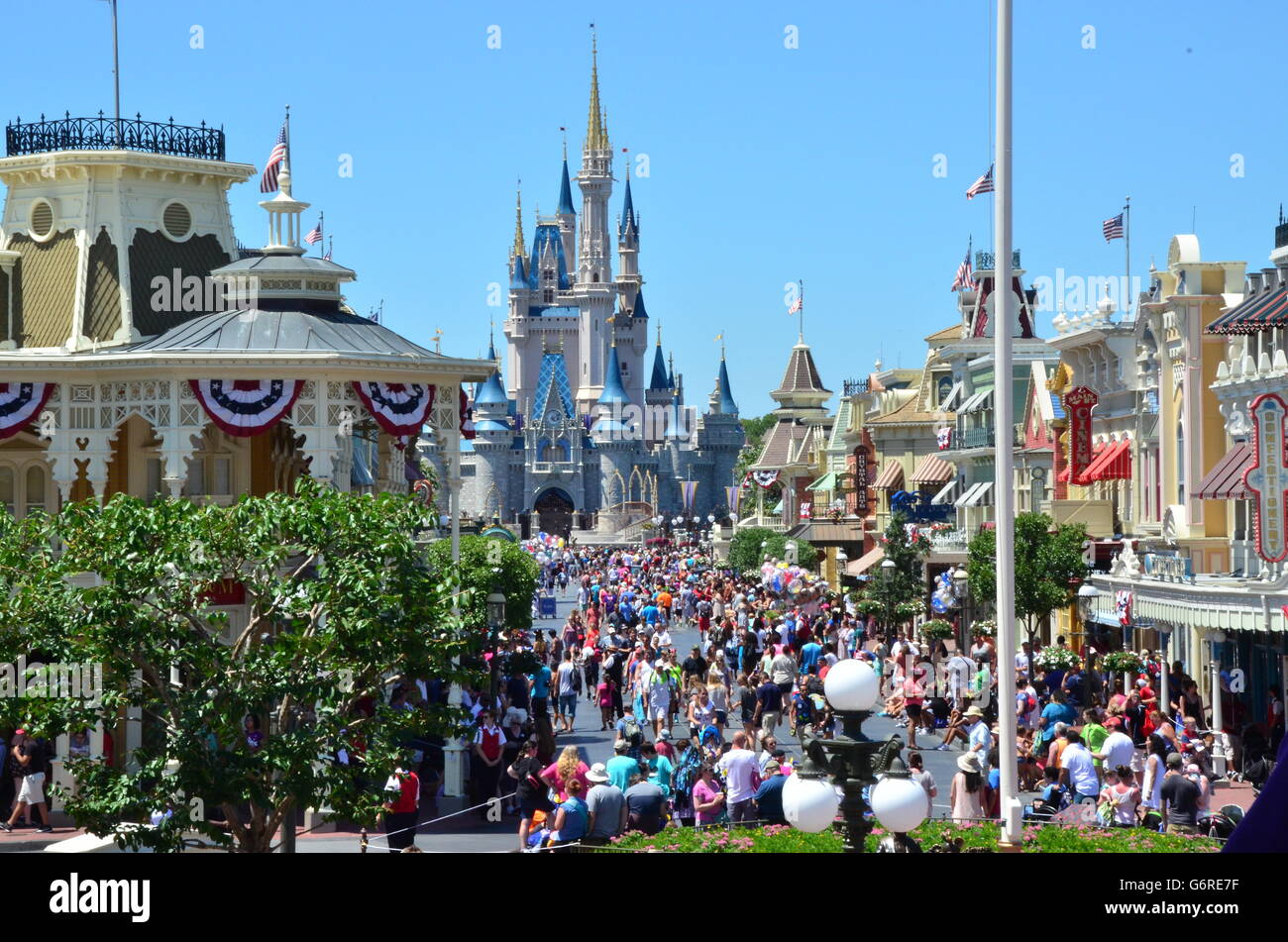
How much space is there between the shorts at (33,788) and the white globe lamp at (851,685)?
12.3m

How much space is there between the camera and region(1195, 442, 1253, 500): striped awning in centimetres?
2714

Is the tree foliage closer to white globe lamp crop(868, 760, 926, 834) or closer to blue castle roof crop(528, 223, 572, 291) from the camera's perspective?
white globe lamp crop(868, 760, 926, 834)

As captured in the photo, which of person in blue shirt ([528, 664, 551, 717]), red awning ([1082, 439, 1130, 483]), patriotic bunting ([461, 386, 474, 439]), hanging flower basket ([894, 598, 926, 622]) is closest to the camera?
patriotic bunting ([461, 386, 474, 439])

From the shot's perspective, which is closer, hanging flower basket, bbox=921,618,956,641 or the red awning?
hanging flower basket, bbox=921,618,956,641

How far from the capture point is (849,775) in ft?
36.9

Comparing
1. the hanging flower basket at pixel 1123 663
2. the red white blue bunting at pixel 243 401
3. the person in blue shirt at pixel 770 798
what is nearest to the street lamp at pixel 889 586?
the hanging flower basket at pixel 1123 663

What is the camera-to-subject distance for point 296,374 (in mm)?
23875

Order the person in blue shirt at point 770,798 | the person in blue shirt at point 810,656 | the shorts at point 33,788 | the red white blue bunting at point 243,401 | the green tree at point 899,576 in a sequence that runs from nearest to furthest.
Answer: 1. the person in blue shirt at point 770,798
2. the shorts at point 33,788
3. the red white blue bunting at point 243,401
4. the person in blue shirt at point 810,656
5. the green tree at point 899,576

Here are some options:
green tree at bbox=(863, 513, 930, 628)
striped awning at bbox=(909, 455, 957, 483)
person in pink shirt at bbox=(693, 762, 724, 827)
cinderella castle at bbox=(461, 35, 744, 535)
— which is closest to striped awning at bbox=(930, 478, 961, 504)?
striped awning at bbox=(909, 455, 957, 483)

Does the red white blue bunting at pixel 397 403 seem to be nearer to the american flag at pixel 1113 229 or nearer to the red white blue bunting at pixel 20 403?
the red white blue bunting at pixel 20 403

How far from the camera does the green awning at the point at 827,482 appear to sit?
73.6m

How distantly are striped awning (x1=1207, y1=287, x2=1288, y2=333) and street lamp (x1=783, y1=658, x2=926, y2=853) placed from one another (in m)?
15.6
